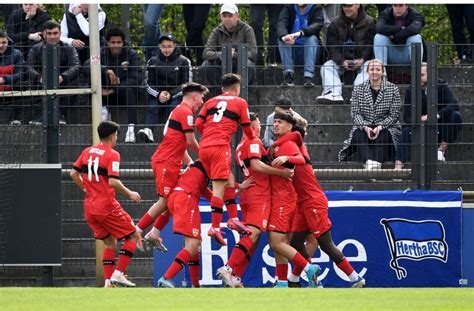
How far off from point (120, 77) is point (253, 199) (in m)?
3.49

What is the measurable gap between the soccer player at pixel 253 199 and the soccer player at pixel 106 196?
137 cm

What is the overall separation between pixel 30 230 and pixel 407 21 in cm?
640

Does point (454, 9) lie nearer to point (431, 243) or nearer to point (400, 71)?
point (400, 71)

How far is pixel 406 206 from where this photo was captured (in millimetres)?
17344

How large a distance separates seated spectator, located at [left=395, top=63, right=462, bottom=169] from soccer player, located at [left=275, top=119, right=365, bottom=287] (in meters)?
2.06

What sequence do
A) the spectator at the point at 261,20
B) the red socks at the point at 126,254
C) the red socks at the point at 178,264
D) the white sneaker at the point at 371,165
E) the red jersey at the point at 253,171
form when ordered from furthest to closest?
the spectator at the point at 261,20 < the white sneaker at the point at 371,165 < the red socks at the point at 126,254 < the red jersey at the point at 253,171 < the red socks at the point at 178,264

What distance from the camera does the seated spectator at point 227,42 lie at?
17875 millimetres

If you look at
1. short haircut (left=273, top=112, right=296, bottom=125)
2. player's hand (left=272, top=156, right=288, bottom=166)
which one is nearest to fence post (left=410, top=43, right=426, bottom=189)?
short haircut (left=273, top=112, right=296, bottom=125)

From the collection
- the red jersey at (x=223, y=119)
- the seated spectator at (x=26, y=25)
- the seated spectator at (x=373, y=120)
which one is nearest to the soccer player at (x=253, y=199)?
the red jersey at (x=223, y=119)

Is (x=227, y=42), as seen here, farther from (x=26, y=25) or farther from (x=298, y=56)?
(x=26, y=25)
